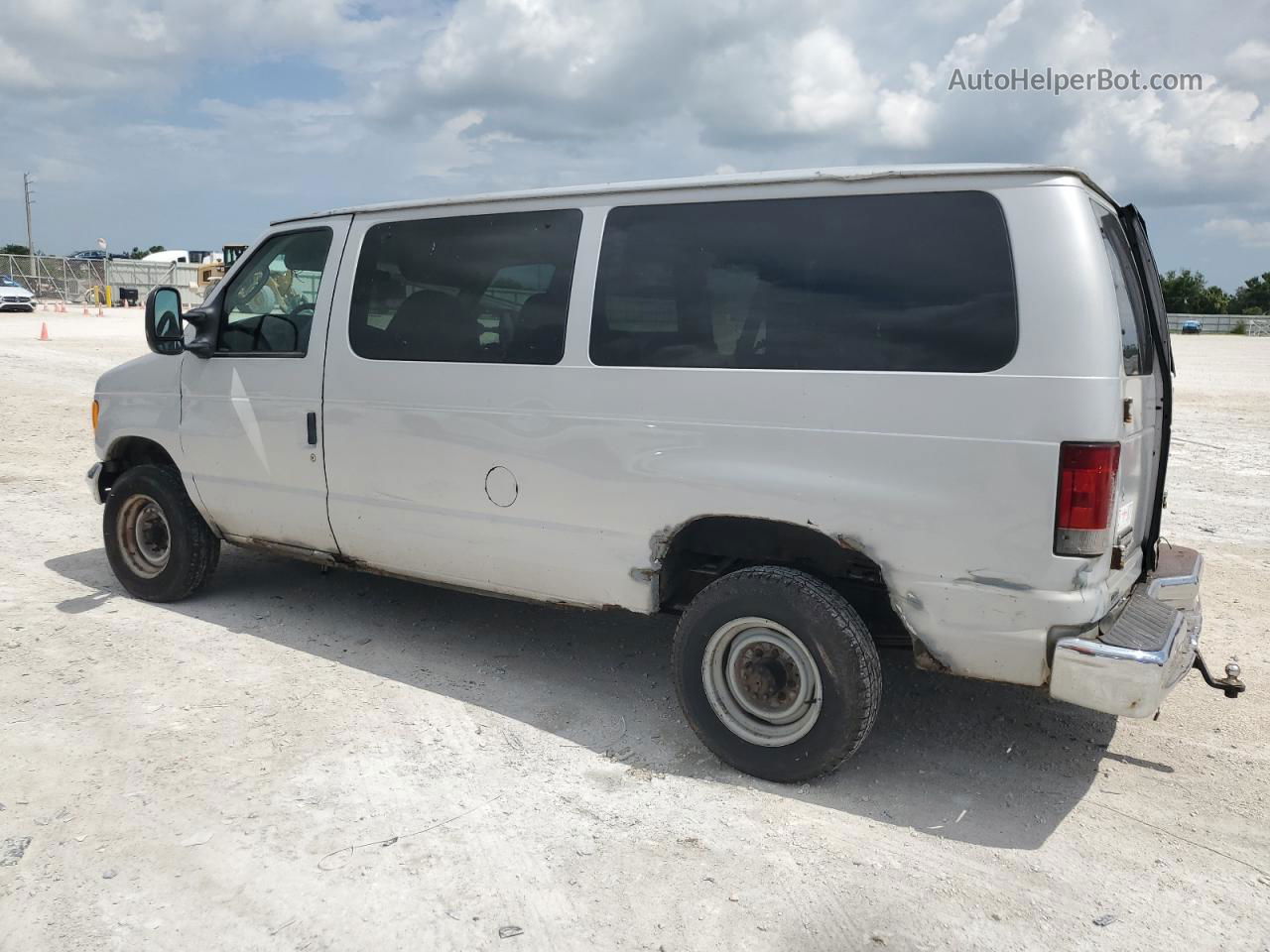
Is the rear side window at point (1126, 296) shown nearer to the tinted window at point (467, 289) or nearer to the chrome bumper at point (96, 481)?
the tinted window at point (467, 289)

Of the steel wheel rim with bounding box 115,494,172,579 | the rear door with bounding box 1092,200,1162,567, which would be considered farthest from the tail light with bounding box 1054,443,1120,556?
the steel wheel rim with bounding box 115,494,172,579

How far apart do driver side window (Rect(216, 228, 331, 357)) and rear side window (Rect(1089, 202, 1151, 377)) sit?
357 cm

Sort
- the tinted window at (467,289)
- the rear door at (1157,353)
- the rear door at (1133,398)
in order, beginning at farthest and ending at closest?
1. the tinted window at (467,289)
2. the rear door at (1157,353)
3. the rear door at (1133,398)

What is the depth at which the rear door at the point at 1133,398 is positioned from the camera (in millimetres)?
3350

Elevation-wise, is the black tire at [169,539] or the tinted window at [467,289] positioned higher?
the tinted window at [467,289]

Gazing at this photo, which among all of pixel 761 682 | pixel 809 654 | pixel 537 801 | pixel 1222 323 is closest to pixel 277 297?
pixel 537 801

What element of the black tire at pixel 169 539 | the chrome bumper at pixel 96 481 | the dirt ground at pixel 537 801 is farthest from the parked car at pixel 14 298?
the dirt ground at pixel 537 801

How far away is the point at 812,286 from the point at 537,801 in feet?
7.01

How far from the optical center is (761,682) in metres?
Result: 3.76

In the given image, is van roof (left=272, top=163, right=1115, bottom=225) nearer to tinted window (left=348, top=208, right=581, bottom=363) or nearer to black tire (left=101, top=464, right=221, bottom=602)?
tinted window (left=348, top=208, right=581, bottom=363)

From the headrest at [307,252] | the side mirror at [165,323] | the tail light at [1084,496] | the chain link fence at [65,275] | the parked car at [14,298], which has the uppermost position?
the chain link fence at [65,275]

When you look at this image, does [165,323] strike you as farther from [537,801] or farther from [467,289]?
[537,801]

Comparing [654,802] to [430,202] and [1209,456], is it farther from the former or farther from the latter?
[1209,456]

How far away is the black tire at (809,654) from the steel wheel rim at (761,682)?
0.08 feet
